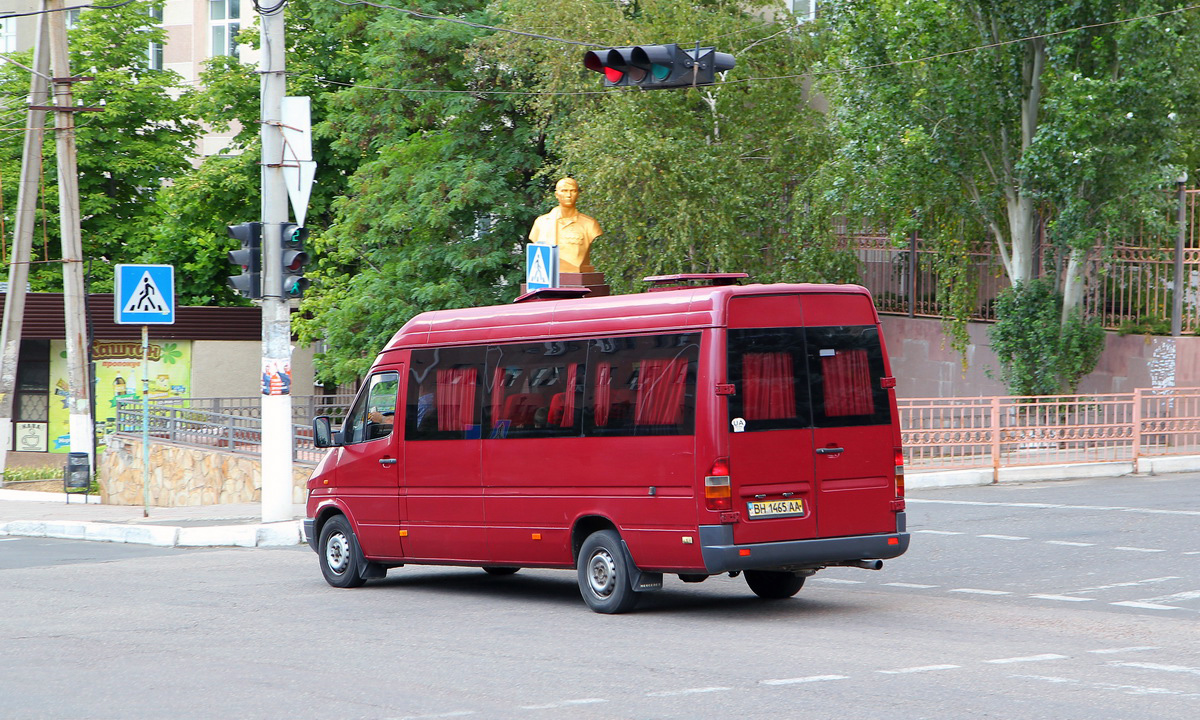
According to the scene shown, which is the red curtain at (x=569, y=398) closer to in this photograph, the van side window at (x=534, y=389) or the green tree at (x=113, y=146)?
the van side window at (x=534, y=389)

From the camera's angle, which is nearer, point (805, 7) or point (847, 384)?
point (847, 384)

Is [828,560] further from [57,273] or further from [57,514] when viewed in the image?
[57,273]

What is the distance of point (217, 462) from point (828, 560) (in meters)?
17.4

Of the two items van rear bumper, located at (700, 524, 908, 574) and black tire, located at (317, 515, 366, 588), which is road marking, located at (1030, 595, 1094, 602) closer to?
van rear bumper, located at (700, 524, 908, 574)

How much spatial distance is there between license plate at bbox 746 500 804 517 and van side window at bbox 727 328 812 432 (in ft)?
1.74

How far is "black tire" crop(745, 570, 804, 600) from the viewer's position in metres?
11.5

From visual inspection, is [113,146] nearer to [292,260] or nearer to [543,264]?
[543,264]

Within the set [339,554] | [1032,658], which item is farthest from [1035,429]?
[1032,658]

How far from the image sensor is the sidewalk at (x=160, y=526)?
666 inches

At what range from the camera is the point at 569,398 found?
11.1 m

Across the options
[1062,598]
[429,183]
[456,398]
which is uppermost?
[429,183]

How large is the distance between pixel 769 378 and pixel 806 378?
334 mm

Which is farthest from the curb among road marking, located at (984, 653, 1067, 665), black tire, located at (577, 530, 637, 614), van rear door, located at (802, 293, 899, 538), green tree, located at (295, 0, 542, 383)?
green tree, located at (295, 0, 542, 383)

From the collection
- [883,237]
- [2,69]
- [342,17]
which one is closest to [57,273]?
[2,69]
